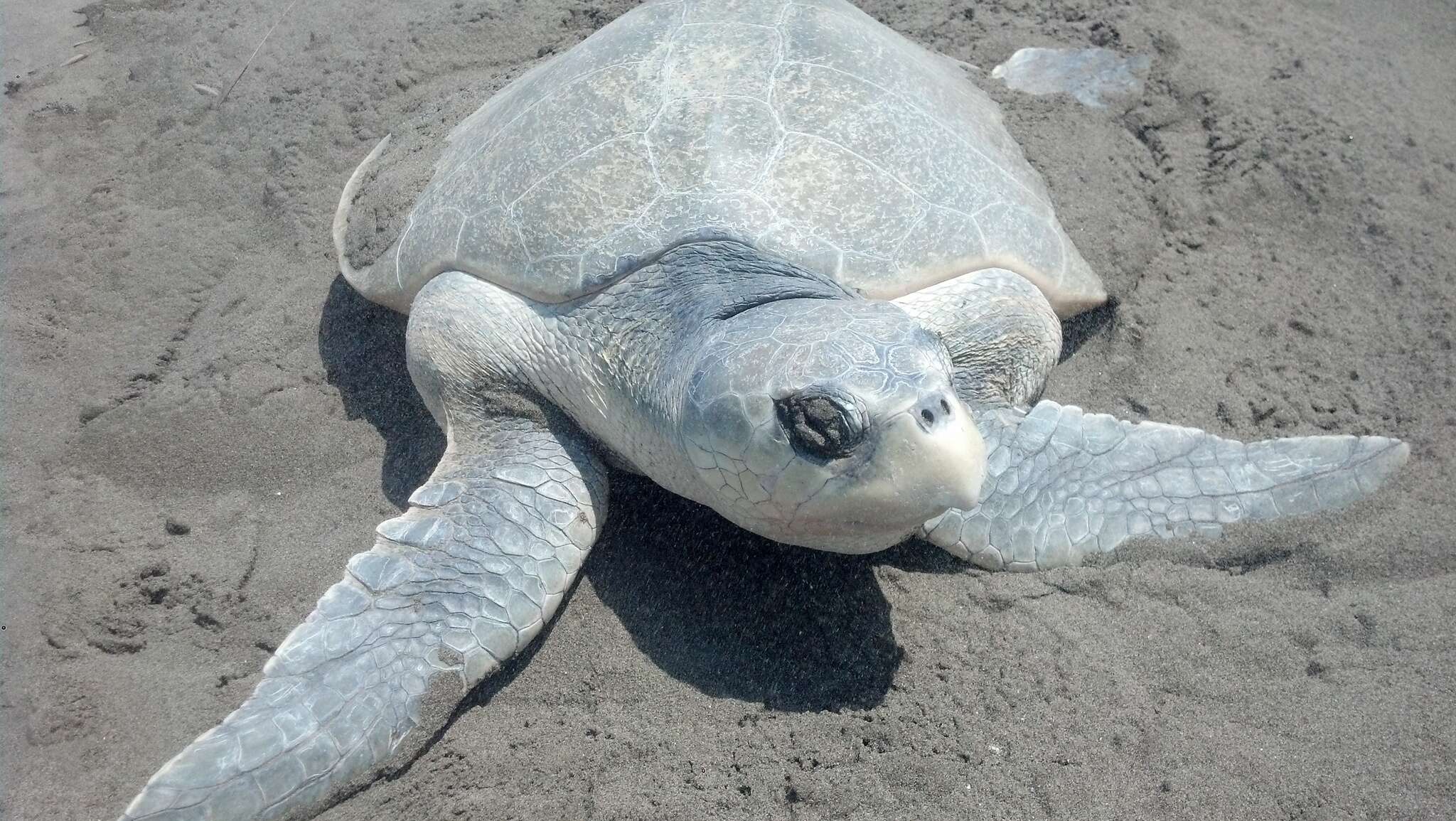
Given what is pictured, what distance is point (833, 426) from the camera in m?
1.61

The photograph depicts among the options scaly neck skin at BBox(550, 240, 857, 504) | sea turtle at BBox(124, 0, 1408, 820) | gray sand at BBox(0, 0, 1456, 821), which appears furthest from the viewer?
scaly neck skin at BBox(550, 240, 857, 504)

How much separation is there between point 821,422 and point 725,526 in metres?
0.78

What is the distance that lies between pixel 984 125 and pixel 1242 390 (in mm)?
1107

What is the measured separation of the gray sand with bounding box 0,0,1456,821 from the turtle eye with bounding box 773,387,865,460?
619mm

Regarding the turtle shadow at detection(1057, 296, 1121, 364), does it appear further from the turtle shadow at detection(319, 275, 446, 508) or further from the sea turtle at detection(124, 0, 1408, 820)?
the turtle shadow at detection(319, 275, 446, 508)

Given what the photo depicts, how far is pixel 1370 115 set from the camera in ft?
11.4

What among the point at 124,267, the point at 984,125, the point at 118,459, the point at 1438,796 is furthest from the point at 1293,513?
the point at 124,267

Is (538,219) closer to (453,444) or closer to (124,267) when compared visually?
(453,444)

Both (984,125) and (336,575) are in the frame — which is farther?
(984,125)

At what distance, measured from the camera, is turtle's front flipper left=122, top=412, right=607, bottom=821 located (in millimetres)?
1790

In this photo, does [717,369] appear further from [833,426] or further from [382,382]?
[382,382]

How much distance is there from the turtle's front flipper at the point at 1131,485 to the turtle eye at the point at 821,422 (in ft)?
2.02

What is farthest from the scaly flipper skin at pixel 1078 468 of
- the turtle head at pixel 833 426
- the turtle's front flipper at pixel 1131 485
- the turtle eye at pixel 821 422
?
the turtle eye at pixel 821 422

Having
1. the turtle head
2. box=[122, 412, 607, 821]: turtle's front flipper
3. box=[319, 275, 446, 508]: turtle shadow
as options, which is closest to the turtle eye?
the turtle head
